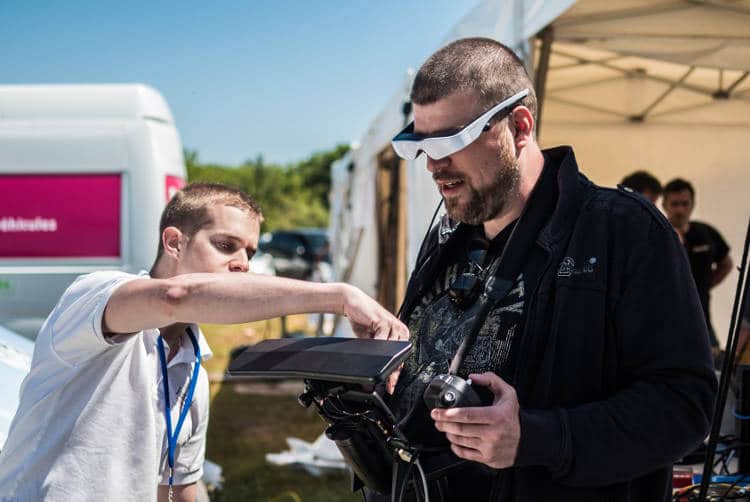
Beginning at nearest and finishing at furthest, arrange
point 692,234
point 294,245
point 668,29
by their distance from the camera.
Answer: point 668,29
point 692,234
point 294,245

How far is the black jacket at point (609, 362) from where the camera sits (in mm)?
1457

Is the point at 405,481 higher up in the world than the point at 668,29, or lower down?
lower down

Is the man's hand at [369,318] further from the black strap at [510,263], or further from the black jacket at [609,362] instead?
Result: the black jacket at [609,362]

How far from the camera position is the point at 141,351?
6.13ft

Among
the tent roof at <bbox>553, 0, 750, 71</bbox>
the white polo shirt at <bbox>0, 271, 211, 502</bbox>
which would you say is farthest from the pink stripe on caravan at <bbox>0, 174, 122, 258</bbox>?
the white polo shirt at <bbox>0, 271, 211, 502</bbox>

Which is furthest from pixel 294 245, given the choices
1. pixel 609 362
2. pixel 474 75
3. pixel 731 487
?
pixel 609 362

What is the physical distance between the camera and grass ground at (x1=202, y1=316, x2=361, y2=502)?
5.43 metres

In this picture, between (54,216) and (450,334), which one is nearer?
(450,334)

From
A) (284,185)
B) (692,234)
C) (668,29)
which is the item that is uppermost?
(668,29)

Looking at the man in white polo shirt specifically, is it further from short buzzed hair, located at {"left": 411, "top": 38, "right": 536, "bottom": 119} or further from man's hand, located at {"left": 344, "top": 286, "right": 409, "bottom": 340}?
short buzzed hair, located at {"left": 411, "top": 38, "right": 536, "bottom": 119}

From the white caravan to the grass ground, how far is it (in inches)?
76.4

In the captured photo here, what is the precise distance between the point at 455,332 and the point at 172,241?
0.92 meters

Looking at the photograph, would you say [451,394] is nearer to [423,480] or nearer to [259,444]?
[423,480]

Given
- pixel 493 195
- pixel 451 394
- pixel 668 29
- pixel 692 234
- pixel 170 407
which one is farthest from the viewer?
pixel 692 234
